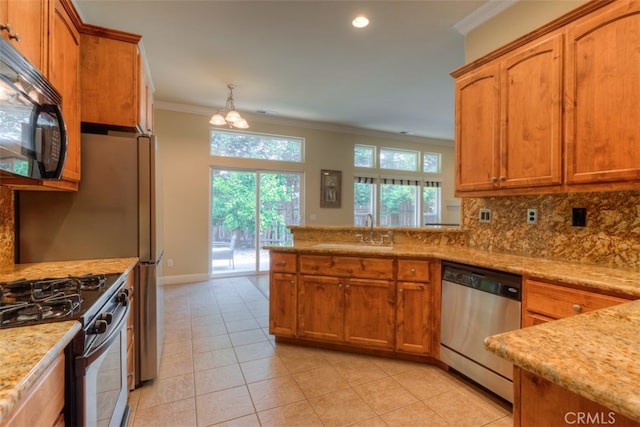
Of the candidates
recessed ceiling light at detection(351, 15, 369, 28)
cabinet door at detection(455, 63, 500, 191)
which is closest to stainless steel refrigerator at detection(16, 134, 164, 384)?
recessed ceiling light at detection(351, 15, 369, 28)

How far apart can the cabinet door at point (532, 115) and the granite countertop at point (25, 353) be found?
2.47 m

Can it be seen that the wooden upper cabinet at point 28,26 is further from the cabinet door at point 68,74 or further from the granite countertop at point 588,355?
the granite countertop at point 588,355

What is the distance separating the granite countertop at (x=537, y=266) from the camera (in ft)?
4.67

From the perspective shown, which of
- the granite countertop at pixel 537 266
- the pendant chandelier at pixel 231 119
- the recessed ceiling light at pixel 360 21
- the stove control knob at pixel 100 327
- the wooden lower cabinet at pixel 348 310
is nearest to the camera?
the stove control knob at pixel 100 327

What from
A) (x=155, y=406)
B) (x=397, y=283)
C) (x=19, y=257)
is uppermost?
(x=19, y=257)

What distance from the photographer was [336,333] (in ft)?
8.30

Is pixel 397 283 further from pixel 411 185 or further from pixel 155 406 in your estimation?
pixel 411 185

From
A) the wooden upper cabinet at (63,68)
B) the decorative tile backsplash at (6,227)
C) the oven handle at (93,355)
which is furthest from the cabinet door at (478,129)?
the decorative tile backsplash at (6,227)

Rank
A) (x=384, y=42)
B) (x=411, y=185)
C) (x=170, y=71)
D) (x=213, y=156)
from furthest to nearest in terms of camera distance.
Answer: (x=411, y=185) < (x=213, y=156) < (x=170, y=71) < (x=384, y=42)

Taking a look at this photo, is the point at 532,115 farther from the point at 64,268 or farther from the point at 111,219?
the point at 64,268

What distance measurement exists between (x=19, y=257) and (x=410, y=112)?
5.21 m

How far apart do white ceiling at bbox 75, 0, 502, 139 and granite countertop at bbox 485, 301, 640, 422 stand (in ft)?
8.30

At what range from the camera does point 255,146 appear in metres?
5.41

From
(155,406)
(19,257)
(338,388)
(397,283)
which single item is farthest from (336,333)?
(19,257)
